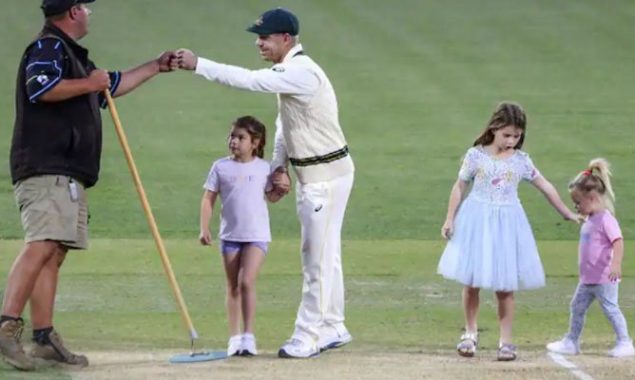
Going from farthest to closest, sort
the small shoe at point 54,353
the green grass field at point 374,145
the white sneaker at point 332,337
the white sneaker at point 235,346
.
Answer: the green grass field at point 374,145 < the white sneaker at point 332,337 < the white sneaker at point 235,346 < the small shoe at point 54,353

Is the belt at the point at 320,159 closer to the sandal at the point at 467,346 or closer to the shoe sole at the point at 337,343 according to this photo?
the shoe sole at the point at 337,343

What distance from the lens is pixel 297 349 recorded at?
10.5 metres

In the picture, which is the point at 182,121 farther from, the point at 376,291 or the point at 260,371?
the point at 260,371

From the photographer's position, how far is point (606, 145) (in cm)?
2089

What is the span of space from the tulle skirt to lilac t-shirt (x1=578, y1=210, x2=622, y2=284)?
37 centimetres

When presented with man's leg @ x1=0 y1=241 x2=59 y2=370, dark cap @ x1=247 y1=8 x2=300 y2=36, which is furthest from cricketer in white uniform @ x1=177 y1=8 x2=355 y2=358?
man's leg @ x1=0 y1=241 x2=59 y2=370

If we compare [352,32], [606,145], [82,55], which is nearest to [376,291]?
[82,55]

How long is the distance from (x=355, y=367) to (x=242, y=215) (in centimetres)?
127

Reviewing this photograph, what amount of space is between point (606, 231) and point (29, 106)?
365 cm

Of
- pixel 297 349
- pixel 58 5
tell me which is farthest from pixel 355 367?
pixel 58 5

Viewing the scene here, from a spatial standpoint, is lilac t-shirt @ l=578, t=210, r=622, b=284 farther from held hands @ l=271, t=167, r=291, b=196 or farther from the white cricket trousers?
held hands @ l=271, t=167, r=291, b=196

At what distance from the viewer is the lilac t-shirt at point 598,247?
35.7 feet

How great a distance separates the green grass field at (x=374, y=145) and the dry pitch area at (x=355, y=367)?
112 mm

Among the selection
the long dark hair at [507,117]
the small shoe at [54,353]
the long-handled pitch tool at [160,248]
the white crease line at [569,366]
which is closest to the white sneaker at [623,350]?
the white crease line at [569,366]
